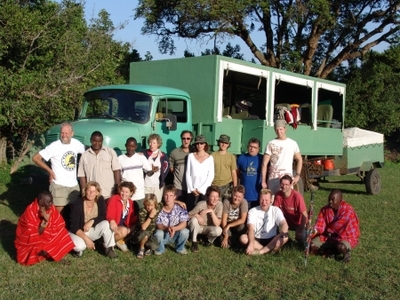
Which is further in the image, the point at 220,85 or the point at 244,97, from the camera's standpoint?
the point at 244,97

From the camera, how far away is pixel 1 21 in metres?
11.6

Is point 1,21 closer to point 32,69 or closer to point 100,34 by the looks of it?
point 32,69

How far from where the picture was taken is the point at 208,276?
20.5 ft

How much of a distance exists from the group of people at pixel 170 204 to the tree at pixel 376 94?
644 inches

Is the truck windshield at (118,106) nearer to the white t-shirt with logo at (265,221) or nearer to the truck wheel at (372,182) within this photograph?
the white t-shirt with logo at (265,221)

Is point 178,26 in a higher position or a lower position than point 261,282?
higher

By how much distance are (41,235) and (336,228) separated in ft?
12.0

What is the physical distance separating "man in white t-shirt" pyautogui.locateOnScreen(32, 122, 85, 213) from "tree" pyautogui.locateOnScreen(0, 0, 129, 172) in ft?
14.2

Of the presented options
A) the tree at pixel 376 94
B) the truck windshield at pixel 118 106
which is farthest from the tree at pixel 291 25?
the truck windshield at pixel 118 106

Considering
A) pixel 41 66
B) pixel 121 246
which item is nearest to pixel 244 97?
pixel 41 66

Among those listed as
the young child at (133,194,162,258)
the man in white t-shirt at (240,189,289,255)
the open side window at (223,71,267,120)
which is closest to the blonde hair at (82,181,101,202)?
the young child at (133,194,162,258)

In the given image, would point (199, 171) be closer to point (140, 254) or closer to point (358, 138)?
point (140, 254)

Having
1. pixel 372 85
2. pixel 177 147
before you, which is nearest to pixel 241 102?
pixel 177 147

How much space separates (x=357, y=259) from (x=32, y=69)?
8691mm
